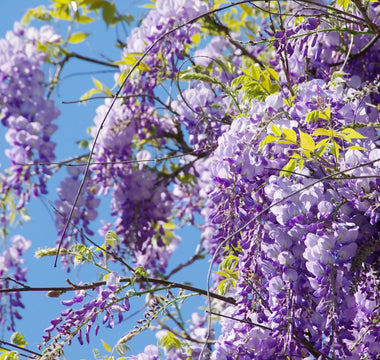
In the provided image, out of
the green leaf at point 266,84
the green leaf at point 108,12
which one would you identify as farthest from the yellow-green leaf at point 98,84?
the green leaf at point 266,84

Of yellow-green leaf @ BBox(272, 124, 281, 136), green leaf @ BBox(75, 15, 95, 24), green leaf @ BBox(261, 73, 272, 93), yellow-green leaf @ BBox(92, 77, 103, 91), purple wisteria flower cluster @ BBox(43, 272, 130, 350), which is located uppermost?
green leaf @ BBox(75, 15, 95, 24)

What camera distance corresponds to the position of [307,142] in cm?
147

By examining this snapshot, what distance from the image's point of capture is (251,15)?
3.25 meters

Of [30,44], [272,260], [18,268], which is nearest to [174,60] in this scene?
[30,44]

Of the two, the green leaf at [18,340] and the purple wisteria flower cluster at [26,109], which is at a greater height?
the purple wisteria flower cluster at [26,109]

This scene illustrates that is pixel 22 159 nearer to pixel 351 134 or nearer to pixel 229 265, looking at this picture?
pixel 229 265

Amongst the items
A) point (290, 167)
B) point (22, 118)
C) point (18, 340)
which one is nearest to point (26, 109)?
point (22, 118)

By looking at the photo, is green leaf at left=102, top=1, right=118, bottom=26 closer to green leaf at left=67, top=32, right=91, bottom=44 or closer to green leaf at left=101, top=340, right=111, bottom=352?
green leaf at left=67, top=32, right=91, bottom=44

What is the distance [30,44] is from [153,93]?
926 mm

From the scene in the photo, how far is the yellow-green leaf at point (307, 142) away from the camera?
57.4 inches

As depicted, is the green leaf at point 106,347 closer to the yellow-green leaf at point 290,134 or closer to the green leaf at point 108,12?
the yellow-green leaf at point 290,134

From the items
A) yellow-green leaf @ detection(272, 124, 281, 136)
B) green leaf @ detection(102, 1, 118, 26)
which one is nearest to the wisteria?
yellow-green leaf @ detection(272, 124, 281, 136)

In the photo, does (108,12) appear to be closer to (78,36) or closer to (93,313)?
(78,36)

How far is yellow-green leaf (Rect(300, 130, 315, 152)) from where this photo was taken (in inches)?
57.4
